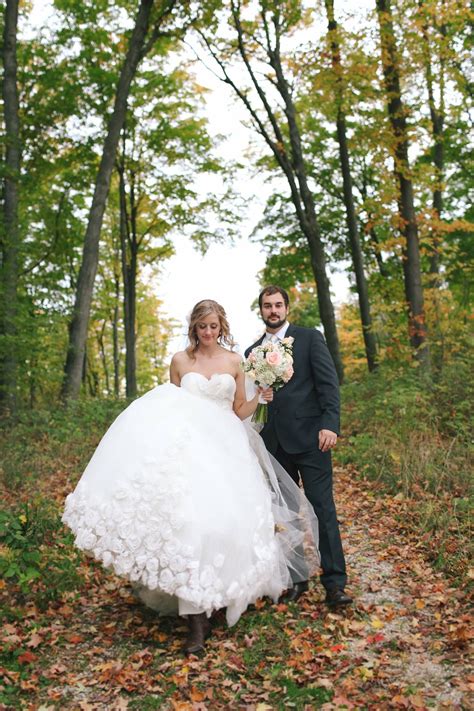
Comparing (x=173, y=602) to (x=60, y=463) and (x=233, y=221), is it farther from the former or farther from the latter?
(x=233, y=221)

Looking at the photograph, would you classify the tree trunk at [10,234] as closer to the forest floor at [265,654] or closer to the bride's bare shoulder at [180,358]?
the bride's bare shoulder at [180,358]

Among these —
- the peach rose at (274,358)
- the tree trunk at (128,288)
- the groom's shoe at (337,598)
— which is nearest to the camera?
the peach rose at (274,358)

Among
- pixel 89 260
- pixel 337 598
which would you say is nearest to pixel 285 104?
pixel 89 260

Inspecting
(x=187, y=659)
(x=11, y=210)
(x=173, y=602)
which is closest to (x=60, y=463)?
(x=173, y=602)

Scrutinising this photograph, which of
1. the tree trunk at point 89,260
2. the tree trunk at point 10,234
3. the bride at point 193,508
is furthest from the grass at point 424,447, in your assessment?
the tree trunk at point 10,234

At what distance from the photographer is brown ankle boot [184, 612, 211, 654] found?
4867 millimetres

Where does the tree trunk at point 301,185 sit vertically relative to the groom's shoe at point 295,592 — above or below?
above

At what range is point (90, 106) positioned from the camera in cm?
1848

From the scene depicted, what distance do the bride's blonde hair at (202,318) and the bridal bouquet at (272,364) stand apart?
55cm

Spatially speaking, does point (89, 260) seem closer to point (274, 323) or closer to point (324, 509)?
point (274, 323)

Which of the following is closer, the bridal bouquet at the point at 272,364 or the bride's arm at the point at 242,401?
the bridal bouquet at the point at 272,364

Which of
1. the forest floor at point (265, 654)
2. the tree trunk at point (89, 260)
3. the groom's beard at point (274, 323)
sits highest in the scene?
the tree trunk at point (89, 260)

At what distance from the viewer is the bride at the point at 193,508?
15.6ft

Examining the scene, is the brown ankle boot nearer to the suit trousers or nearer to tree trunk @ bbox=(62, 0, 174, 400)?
the suit trousers
